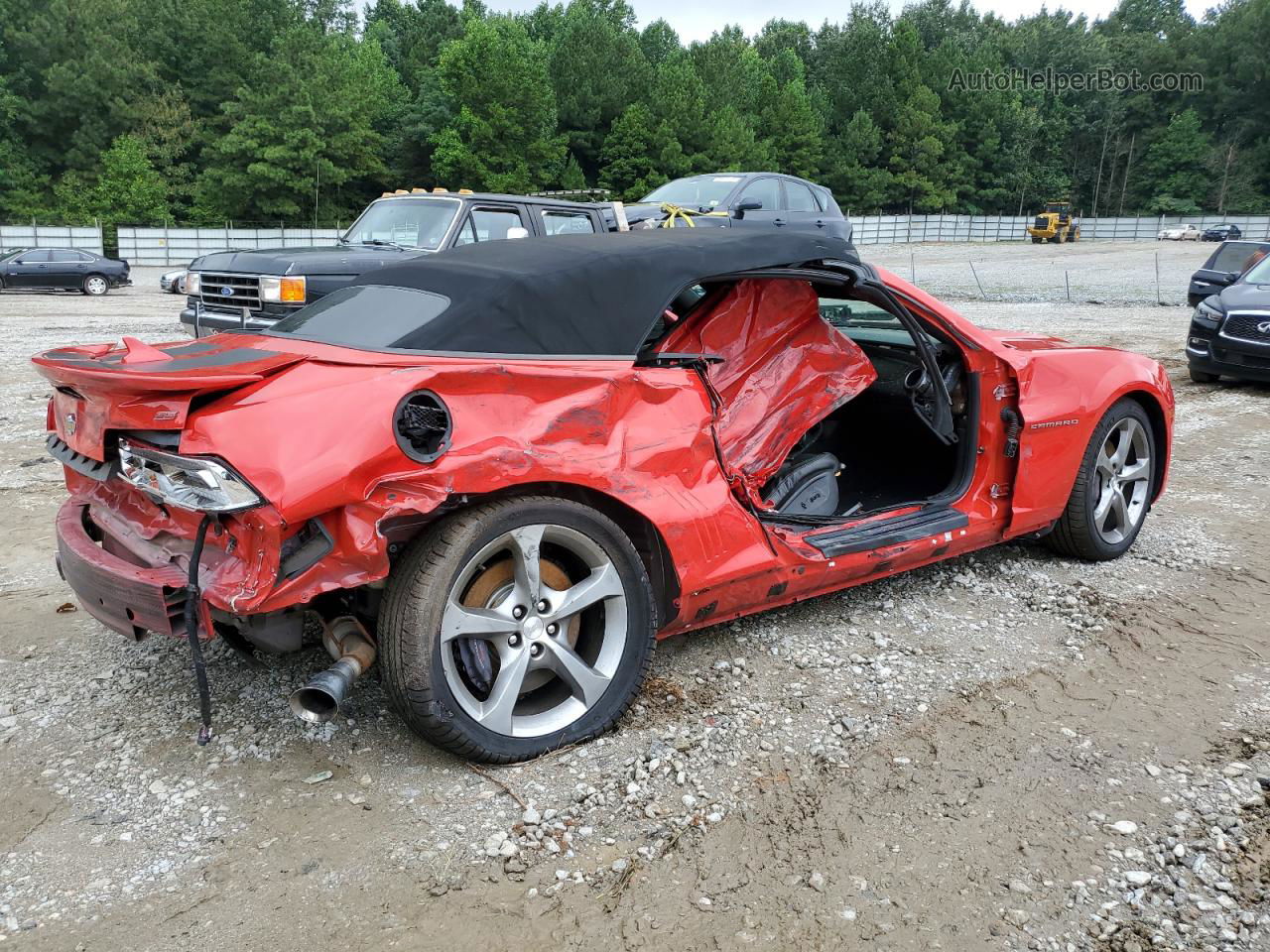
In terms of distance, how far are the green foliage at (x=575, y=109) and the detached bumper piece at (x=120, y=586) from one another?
46433mm

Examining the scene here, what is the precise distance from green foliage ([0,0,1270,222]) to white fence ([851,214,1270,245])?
295 inches

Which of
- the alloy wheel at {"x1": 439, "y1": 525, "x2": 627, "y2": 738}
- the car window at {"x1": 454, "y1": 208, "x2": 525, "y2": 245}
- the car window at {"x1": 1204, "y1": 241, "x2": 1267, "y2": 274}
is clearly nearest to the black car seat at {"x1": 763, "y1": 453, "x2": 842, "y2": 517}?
the alloy wheel at {"x1": 439, "y1": 525, "x2": 627, "y2": 738}

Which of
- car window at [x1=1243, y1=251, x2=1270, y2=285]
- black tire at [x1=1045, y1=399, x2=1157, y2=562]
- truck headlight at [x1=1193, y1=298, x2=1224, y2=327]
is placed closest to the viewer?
black tire at [x1=1045, y1=399, x2=1157, y2=562]

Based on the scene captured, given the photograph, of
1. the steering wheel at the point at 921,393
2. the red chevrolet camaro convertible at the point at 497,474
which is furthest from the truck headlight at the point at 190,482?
the steering wheel at the point at 921,393

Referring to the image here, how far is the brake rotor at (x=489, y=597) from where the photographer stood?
2.79 m

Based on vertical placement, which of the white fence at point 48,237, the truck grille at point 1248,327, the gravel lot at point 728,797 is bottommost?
the gravel lot at point 728,797

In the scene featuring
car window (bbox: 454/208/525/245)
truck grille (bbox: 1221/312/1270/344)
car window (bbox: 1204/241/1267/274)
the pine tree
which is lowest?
truck grille (bbox: 1221/312/1270/344)

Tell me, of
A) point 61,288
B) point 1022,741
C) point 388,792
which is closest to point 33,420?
point 388,792

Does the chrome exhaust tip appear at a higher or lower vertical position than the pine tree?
lower

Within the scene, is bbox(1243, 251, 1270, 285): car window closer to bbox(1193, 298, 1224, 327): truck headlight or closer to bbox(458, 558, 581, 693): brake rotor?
bbox(1193, 298, 1224, 327): truck headlight

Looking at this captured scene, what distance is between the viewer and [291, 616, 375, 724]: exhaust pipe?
2.51 m

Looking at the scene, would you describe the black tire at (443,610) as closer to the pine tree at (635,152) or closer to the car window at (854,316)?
the car window at (854,316)

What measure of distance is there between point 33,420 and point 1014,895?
8.29 meters

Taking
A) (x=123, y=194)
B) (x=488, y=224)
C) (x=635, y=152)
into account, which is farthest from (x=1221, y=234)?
(x=488, y=224)
